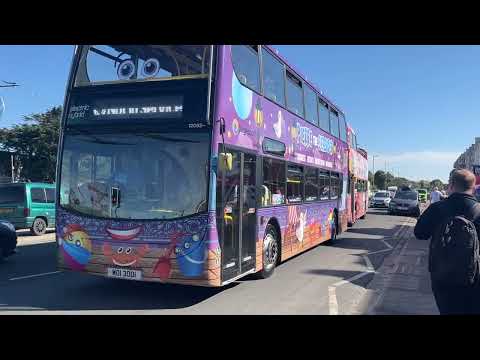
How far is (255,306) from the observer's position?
637 cm

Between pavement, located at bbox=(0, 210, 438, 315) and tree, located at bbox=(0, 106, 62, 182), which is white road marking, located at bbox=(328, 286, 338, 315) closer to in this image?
pavement, located at bbox=(0, 210, 438, 315)

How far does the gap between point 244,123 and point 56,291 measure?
13.9 ft

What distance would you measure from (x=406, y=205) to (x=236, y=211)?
24.0m

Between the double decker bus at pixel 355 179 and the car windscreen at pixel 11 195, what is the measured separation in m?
12.2

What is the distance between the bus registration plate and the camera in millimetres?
6180

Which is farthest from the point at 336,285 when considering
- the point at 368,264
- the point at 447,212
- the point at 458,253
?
the point at 458,253

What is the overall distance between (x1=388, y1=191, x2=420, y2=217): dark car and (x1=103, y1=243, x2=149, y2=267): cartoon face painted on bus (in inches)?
993

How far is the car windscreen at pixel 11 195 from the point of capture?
51.0ft

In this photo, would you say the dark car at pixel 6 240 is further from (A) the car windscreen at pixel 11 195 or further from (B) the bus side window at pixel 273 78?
(B) the bus side window at pixel 273 78

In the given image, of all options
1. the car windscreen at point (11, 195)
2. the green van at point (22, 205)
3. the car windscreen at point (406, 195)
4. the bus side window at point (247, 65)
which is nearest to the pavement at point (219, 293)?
the bus side window at point (247, 65)

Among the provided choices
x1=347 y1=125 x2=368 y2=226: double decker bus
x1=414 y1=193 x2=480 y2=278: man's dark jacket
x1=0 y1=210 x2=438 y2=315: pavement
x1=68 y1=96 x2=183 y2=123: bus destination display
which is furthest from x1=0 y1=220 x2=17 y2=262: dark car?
x1=347 y1=125 x2=368 y2=226: double decker bus

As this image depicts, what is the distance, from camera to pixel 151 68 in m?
6.59
